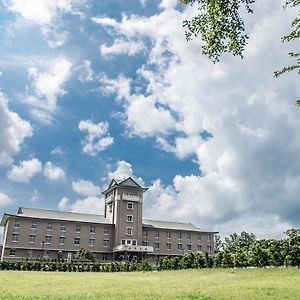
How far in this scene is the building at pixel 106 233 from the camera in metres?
62.6

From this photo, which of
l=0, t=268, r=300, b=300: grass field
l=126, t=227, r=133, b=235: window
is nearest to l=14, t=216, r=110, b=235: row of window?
l=126, t=227, r=133, b=235: window

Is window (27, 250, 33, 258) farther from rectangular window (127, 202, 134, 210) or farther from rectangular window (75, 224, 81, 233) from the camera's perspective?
rectangular window (127, 202, 134, 210)

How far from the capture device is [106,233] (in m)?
69.2

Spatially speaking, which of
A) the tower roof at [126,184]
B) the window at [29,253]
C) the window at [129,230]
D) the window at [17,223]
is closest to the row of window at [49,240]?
the window at [17,223]

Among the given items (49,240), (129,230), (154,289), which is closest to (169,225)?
(129,230)

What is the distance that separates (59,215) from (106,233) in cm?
942

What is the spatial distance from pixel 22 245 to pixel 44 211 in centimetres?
774

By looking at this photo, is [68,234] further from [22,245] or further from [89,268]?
[89,268]

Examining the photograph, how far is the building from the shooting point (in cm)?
6262

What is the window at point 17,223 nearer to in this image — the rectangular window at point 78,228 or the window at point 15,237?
the window at point 15,237

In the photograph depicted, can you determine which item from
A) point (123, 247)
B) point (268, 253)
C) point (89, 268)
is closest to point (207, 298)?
point (268, 253)

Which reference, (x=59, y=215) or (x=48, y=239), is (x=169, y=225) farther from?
(x=48, y=239)

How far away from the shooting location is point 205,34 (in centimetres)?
1162

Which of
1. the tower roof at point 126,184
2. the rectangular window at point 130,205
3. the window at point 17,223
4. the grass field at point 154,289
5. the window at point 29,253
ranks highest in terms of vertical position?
the tower roof at point 126,184
